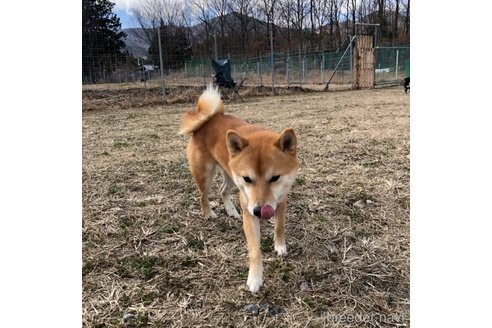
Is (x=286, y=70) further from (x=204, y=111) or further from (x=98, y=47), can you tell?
(x=204, y=111)

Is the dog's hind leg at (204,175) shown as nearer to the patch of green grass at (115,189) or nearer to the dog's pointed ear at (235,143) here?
the dog's pointed ear at (235,143)

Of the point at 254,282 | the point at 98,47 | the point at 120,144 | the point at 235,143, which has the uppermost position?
the point at 98,47

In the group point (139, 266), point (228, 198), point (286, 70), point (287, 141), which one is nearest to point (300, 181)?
point (228, 198)

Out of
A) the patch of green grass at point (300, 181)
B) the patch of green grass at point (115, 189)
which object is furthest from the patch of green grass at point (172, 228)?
the patch of green grass at point (300, 181)

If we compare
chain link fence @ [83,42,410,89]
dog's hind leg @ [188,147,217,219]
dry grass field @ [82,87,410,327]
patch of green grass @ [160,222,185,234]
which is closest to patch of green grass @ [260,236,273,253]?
dry grass field @ [82,87,410,327]

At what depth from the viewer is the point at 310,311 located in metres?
1.77

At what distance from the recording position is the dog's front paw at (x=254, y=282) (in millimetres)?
1942

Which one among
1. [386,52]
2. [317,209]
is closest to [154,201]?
[317,209]

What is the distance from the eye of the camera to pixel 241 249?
7.75ft

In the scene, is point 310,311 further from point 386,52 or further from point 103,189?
point 386,52

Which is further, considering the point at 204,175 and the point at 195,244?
the point at 204,175

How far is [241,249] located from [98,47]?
1402 centimetres

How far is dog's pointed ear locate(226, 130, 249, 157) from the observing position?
2.14 meters

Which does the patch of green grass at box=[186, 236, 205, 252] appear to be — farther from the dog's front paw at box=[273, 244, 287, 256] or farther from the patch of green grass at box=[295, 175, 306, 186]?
the patch of green grass at box=[295, 175, 306, 186]
